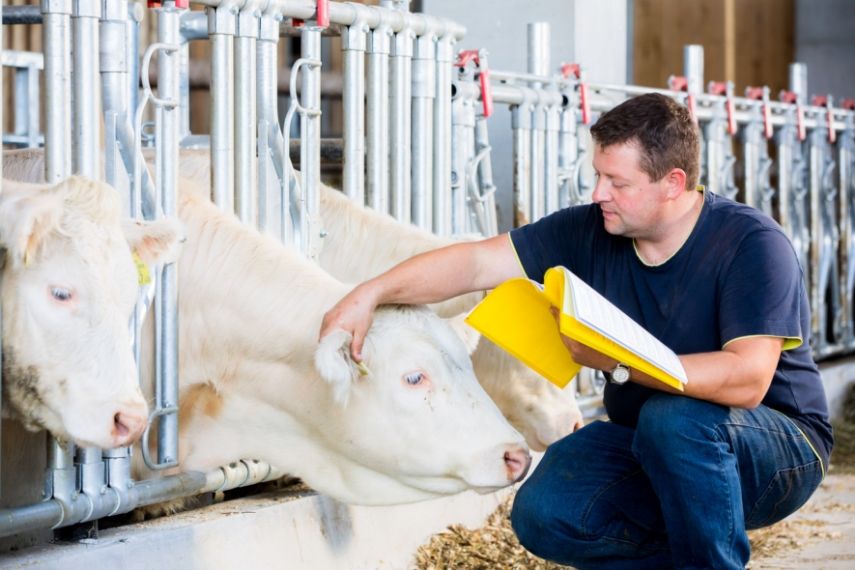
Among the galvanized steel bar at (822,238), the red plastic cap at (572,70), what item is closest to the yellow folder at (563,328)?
the red plastic cap at (572,70)

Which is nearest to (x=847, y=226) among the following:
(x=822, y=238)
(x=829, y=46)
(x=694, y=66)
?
(x=822, y=238)

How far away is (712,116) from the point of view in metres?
6.84

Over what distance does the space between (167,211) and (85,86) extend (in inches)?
15.5

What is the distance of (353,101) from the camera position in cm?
446

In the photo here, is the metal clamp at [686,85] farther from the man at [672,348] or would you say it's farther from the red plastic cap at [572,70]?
the man at [672,348]

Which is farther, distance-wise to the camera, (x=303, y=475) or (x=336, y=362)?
(x=303, y=475)

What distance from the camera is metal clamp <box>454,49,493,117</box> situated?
17.1ft

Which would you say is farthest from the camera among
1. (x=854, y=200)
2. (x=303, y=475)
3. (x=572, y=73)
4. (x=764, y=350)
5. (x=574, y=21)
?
(x=854, y=200)

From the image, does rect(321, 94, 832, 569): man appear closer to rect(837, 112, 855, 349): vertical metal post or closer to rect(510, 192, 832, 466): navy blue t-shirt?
rect(510, 192, 832, 466): navy blue t-shirt

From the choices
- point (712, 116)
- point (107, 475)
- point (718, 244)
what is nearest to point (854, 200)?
point (712, 116)

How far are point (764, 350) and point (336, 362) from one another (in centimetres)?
93

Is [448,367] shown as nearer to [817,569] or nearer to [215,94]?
[215,94]

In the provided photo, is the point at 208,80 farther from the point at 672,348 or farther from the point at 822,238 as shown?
the point at 672,348

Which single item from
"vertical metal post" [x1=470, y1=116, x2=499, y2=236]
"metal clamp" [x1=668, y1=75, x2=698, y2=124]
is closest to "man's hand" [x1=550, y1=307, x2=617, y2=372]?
"vertical metal post" [x1=470, y1=116, x2=499, y2=236]
